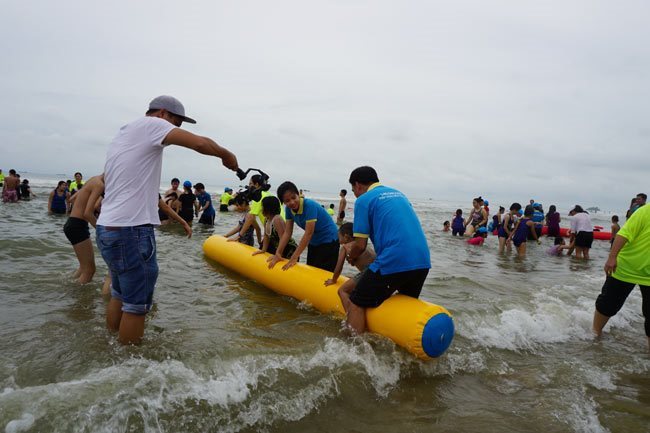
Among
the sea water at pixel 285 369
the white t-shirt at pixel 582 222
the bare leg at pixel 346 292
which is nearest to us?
the sea water at pixel 285 369

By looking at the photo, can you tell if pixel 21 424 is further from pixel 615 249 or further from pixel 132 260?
pixel 615 249

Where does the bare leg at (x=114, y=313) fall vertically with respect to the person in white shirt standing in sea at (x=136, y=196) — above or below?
below

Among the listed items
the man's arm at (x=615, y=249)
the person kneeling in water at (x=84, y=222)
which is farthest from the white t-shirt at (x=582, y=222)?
the person kneeling in water at (x=84, y=222)

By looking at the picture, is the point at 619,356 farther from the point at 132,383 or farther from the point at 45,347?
the point at 45,347

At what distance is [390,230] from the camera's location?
3.49 m

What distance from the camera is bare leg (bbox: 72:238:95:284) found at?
16.3 feet

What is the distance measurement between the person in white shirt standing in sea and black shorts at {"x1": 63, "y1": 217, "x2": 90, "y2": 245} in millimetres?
2367

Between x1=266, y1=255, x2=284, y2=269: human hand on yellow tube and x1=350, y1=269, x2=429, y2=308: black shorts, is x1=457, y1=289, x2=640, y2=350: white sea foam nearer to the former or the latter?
x1=350, y1=269, x2=429, y2=308: black shorts

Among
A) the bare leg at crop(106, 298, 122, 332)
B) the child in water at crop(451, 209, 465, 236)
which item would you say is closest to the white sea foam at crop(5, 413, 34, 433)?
the bare leg at crop(106, 298, 122, 332)

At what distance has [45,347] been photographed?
3.27 metres

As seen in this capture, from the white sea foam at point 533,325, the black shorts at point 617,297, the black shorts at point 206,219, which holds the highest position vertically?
the black shorts at point 617,297

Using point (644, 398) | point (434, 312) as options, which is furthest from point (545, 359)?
point (434, 312)

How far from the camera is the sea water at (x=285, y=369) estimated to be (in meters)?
2.46

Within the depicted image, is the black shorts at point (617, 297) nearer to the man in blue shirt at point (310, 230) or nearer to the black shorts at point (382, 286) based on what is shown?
the black shorts at point (382, 286)
